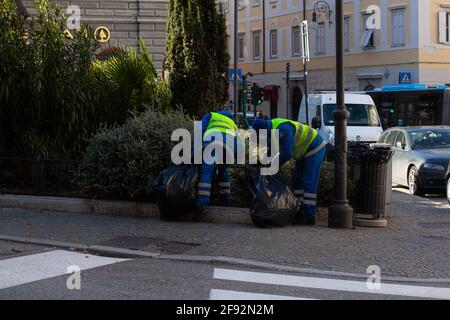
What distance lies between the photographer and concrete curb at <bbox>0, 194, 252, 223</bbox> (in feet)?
33.7

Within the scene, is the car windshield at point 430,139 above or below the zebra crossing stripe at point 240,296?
above

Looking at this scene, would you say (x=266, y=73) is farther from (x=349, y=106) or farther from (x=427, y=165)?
(x=427, y=165)

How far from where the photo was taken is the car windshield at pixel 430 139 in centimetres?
1631

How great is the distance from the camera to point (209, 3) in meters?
13.0

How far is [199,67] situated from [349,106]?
10865mm

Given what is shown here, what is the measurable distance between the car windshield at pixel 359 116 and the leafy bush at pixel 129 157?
12.1 metres

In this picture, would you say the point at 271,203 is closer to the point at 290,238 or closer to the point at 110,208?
the point at 290,238

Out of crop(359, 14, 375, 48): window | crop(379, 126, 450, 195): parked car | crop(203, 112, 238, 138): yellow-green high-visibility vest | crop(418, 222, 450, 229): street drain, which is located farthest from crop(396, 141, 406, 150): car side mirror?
crop(359, 14, 375, 48): window

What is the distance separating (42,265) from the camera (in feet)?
Answer: 25.0

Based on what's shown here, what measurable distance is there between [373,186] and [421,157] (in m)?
5.87

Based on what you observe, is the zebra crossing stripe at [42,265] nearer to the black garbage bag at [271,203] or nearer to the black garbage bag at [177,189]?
the black garbage bag at [177,189]

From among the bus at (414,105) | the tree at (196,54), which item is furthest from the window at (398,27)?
the tree at (196,54)

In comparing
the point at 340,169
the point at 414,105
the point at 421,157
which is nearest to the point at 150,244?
the point at 340,169

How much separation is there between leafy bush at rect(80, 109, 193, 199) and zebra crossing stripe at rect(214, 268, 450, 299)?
3.49 m
